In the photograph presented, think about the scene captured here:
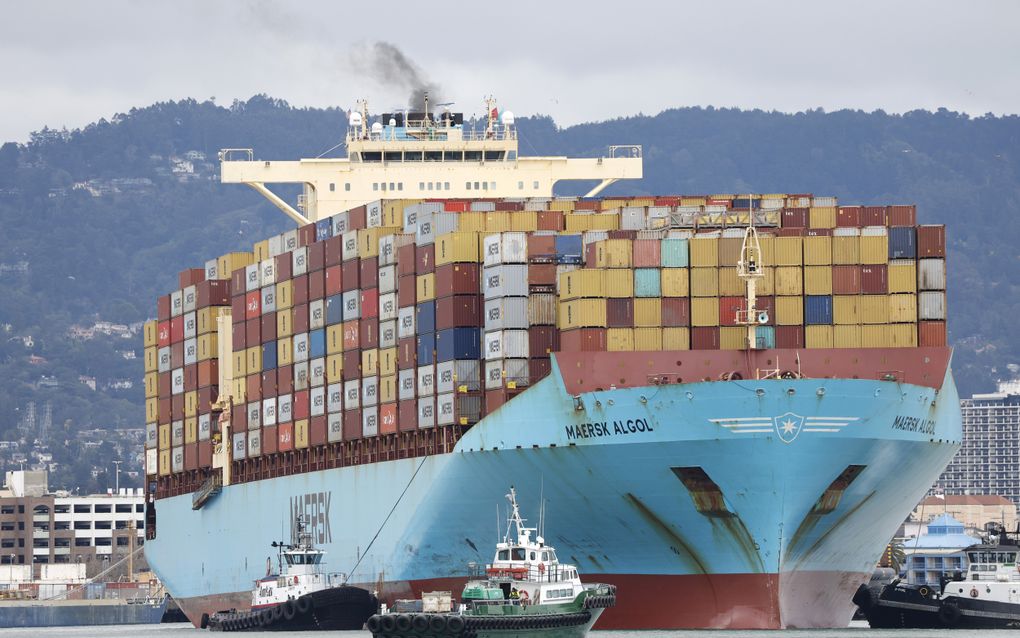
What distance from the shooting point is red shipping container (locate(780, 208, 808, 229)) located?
63.2 metres

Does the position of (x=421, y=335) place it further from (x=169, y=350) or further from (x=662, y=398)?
(x=169, y=350)

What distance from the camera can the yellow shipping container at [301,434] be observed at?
72.3 metres

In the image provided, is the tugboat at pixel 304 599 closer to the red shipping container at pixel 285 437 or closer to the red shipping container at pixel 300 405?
the red shipping container at pixel 285 437

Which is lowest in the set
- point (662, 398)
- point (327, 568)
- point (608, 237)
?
point (327, 568)

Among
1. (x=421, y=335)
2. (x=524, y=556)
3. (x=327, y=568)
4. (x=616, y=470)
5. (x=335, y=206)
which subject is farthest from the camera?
(x=335, y=206)

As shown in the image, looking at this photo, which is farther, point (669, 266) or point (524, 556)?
point (669, 266)

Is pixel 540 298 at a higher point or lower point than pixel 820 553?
higher

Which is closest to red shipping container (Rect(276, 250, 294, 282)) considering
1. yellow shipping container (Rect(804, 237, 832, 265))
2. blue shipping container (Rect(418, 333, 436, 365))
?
blue shipping container (Rect(418, 333, 436, 365))

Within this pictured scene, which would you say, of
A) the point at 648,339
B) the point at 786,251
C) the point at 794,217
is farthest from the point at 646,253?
the point at 794,217

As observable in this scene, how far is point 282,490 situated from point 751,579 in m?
22.0

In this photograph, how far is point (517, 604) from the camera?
52.8 metres

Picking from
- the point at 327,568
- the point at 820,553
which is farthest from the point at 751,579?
the point at 327,568

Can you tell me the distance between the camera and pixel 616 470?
5834 cm

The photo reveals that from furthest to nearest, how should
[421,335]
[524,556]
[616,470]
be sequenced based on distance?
[421,335], [616,470], [524,556]
